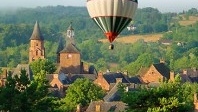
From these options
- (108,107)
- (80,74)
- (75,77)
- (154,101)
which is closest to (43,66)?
(80,74)

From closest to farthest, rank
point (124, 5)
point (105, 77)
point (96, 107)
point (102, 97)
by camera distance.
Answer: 1. point (124, 5)
2. point (96, 107)
3. point (102, 97)
4. point (105, 77)

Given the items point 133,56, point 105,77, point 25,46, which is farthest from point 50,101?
point 133,56

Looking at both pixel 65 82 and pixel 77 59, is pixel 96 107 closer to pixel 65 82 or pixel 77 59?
pixel 65 82

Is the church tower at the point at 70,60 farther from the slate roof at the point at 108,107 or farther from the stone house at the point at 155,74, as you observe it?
the slate roof at the point at 108,107

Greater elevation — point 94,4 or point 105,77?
point 94,4

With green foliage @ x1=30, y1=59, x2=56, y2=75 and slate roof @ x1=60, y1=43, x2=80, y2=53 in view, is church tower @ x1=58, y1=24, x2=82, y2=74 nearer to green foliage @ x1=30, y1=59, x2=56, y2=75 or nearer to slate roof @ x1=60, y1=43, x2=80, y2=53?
slate roof @ x1=60, y1=43, x2=80, y2=53

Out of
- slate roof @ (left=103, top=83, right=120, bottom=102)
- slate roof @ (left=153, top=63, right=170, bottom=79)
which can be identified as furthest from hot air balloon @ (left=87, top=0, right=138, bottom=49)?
slate roof @ (left=153, top=63, right=170, bottom=79)

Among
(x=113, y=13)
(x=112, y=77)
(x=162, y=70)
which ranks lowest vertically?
(x=112, y=77)

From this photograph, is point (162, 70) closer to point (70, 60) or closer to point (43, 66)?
point (70, 60)

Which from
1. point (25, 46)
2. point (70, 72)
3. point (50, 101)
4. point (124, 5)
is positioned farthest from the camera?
point (25, 46)

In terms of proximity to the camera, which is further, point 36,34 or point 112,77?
point 36,34
